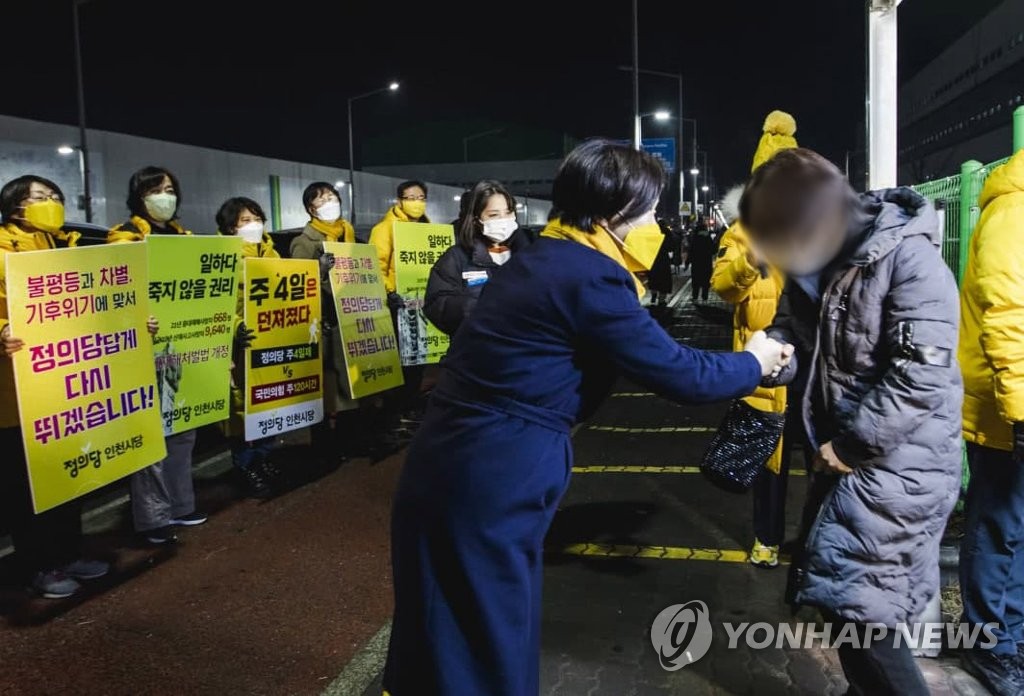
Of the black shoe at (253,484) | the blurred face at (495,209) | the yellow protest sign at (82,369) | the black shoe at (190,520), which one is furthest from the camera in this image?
the black shoe at (253,484)

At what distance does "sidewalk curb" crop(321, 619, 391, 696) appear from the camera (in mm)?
3463

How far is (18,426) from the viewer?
432 cm

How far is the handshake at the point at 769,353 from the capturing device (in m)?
2.55

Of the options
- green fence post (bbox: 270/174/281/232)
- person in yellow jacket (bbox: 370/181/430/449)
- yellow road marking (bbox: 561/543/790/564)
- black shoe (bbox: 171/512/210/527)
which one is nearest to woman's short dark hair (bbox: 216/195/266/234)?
person in yellow jacket (bbox: 370/181/430/449)

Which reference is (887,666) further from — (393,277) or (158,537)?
(393,277)

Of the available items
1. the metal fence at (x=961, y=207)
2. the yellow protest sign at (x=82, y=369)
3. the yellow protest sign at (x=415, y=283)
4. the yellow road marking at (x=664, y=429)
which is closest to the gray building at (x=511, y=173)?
the yellow road marking at (x=664, y=429)

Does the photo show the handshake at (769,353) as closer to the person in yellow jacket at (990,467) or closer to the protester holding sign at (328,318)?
the person in yellow jacket at (990,467)

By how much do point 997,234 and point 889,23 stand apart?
1038 mm

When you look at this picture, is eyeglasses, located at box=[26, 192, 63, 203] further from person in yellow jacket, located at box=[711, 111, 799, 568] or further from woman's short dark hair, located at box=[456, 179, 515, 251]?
person in yellow jacket, located at box=[711, 111, 799, 568]

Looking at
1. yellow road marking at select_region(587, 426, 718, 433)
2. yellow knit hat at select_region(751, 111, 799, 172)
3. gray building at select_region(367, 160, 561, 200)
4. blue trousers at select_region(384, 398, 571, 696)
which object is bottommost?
yellow road marking at select_region(587, 426, 718, 433)

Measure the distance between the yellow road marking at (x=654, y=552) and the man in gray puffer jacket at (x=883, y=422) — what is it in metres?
2.14

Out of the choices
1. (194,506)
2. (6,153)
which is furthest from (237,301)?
(6,153)

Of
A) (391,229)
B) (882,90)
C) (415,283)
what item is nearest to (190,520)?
(415,283)

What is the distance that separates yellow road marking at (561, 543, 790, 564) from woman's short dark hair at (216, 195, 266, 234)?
10.9 feet
